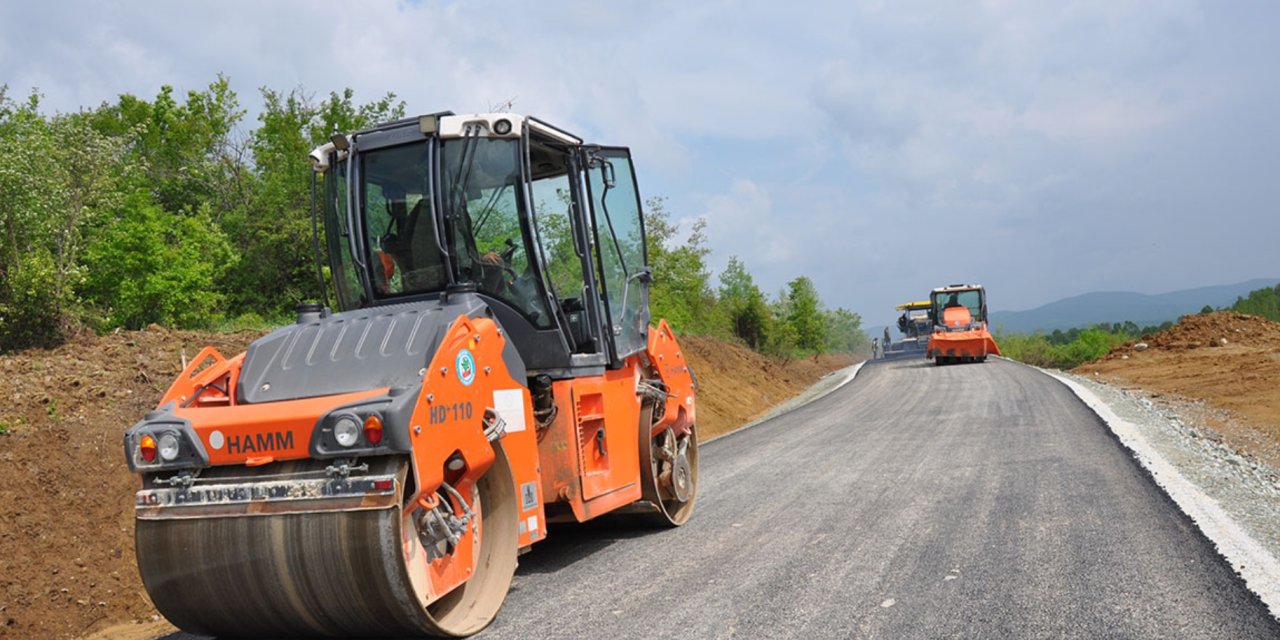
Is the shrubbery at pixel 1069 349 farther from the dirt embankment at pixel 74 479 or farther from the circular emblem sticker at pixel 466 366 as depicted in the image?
the circular emblem sticker at pixel 466 366

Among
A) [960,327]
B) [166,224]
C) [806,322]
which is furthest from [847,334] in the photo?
[166,224]

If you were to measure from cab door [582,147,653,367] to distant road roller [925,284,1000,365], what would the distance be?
24253 mm

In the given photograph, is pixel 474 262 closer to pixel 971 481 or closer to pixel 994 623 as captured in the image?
pixel 994 623

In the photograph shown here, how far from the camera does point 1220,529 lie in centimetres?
589

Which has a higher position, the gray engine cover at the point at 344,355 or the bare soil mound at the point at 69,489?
the gray engine cover at the point at 344,355

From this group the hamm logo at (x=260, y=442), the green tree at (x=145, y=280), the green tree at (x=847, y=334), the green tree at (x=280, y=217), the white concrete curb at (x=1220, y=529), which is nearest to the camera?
the hamm logo at (x=260, y=442)

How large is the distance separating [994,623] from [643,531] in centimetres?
314

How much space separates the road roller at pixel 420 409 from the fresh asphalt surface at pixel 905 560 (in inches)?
18.1

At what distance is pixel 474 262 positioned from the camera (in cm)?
540

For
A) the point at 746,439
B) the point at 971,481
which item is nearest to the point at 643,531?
the point at 971,481

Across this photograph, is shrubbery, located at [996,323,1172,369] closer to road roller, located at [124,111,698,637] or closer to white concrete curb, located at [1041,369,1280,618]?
white concrete curb, located at [1041,369,1280,618]

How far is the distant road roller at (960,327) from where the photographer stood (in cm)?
2938

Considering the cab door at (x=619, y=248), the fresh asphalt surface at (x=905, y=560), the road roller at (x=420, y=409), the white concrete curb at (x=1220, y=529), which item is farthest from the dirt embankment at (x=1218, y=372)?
the road roller at (x=420, y=409)

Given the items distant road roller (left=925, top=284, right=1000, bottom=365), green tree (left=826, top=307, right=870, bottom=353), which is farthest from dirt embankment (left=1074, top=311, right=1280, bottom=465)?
green tree (left=826, top=307, right=870, bottom=353)
